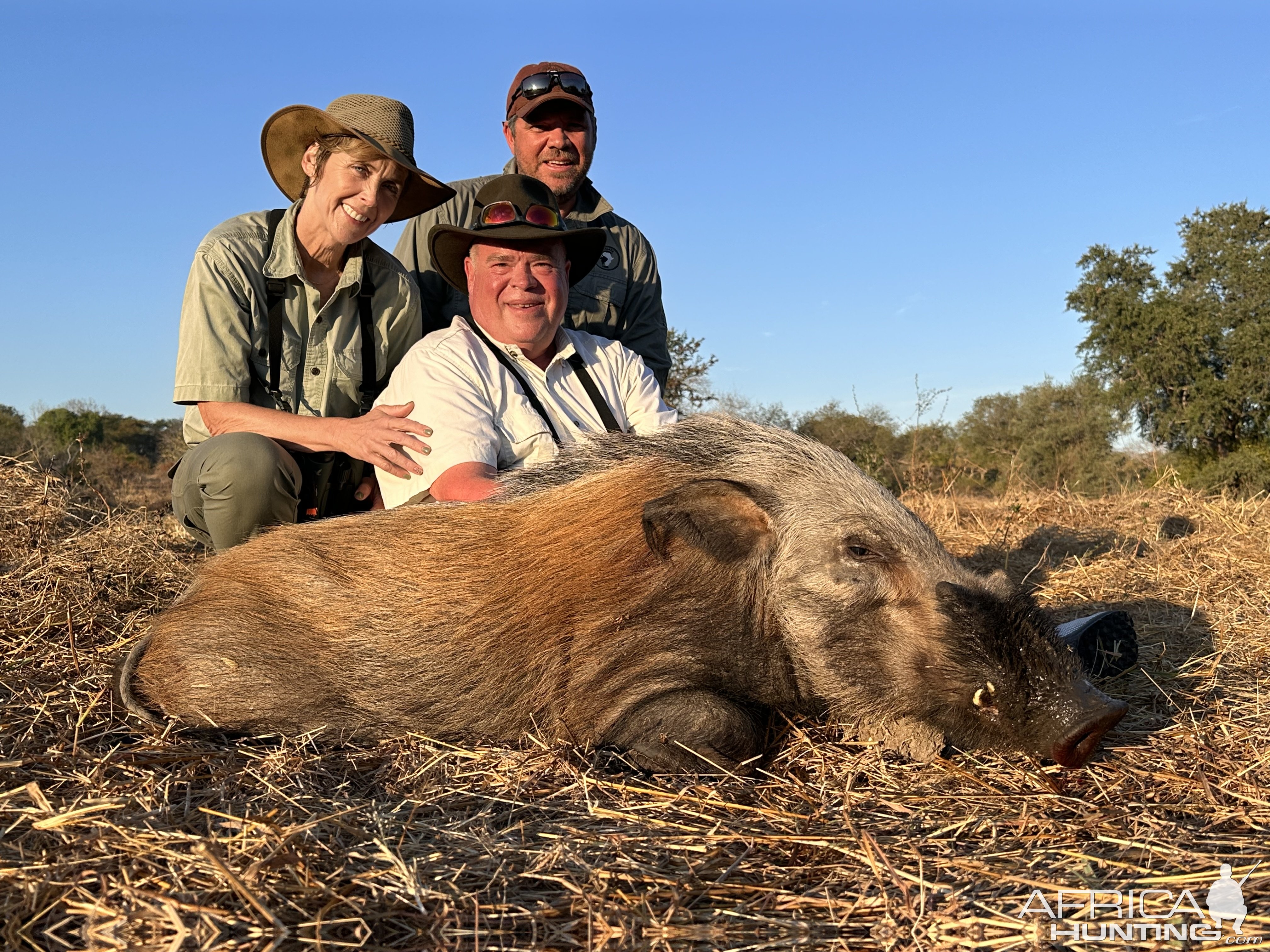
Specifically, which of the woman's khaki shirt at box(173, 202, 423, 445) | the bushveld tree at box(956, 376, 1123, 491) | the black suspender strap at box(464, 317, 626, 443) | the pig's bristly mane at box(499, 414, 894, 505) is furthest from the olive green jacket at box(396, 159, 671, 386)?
the bushveld tree at box(956, 376, 1123, 491)

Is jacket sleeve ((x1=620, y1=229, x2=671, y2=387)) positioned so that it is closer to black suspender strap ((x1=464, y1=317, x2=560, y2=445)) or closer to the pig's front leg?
black suspender strap ((x1=464, y1=317, x2=560, y2=445))

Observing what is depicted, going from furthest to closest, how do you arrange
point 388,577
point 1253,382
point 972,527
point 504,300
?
point 1253,382
point 972,527
point 504,300
point 388,577

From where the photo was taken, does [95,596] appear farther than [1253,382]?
No

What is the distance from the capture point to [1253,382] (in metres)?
18.9

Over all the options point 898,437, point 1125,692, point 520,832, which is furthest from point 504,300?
point 898,437

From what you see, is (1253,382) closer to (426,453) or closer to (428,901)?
(426,453)

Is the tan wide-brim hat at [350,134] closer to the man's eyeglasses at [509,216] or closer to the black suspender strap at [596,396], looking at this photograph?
the man's eyeglasses at [509,216]

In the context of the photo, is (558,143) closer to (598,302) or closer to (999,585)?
(598,302)

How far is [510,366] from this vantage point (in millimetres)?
5113

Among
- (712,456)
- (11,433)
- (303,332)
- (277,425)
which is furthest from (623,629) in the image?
(11,433)

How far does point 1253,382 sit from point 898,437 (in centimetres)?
656

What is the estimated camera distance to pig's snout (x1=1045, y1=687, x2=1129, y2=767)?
10.1 feet

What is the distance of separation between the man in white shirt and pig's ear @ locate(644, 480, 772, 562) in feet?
3.25

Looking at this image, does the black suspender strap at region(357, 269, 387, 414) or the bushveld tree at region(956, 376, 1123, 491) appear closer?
the black suspender strap at region(357, 269, 387, 414)
